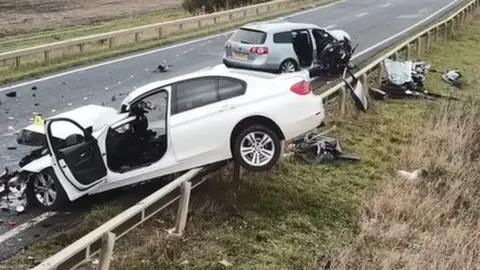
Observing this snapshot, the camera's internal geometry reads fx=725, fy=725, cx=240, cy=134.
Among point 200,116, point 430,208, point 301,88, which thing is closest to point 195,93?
point 200,116

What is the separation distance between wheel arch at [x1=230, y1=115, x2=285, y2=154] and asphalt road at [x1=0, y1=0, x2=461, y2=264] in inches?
90.1

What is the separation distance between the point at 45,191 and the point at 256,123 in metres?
2.69

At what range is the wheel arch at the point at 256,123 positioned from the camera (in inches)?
354

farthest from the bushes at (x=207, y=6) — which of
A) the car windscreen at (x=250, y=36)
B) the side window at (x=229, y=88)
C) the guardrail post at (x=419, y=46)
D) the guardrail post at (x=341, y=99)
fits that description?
the side window at (x=229, y=88)

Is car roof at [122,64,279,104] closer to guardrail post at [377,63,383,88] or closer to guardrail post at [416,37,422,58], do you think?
guardrail post at [377,63,383,88]

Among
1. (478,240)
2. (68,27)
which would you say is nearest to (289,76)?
(478,240)

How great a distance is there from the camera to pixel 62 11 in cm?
4794

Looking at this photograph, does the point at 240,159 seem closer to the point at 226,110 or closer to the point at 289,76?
the point at 226,110

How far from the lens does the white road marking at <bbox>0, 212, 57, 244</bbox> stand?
25.6ft

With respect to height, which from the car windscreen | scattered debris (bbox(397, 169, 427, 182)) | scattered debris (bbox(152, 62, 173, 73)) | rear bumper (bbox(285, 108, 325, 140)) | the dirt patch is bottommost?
the dirt patch

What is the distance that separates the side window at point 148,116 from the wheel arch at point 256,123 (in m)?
0.86

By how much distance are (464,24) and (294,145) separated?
23.9 metres

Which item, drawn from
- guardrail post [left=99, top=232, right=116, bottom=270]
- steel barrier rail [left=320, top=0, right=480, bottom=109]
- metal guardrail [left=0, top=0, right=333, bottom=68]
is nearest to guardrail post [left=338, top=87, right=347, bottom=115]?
steel barrier rail [left=320, top=0, right=480, bottom=109]

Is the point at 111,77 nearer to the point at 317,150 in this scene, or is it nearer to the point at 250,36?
the point at 250,36
